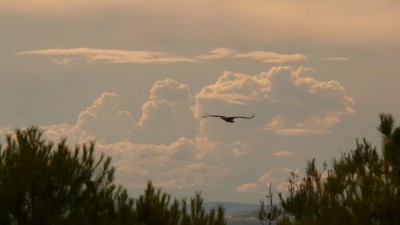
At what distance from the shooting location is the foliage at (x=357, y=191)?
1961 cm

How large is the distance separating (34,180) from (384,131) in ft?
38.0

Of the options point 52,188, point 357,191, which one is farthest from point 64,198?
point 357,191

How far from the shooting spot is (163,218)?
27.1 meters

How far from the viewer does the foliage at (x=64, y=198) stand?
1057 inches

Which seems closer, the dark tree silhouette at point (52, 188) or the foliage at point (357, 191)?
the foliage at point (357, 191)

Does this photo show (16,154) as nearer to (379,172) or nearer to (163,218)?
(163,218)

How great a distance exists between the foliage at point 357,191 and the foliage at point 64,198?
11.7ft

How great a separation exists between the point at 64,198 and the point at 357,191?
36.5ft

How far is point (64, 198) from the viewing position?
27.8 m

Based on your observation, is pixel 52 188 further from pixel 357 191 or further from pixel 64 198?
pixel 357 191

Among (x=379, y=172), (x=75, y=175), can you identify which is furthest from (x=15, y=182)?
(x=379, y=172)

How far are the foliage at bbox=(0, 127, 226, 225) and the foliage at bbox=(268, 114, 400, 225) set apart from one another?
3.56m

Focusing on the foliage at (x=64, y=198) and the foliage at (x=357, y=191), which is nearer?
the foliage at (x=357, y=191)

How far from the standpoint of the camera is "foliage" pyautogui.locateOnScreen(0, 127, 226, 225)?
26859mm
